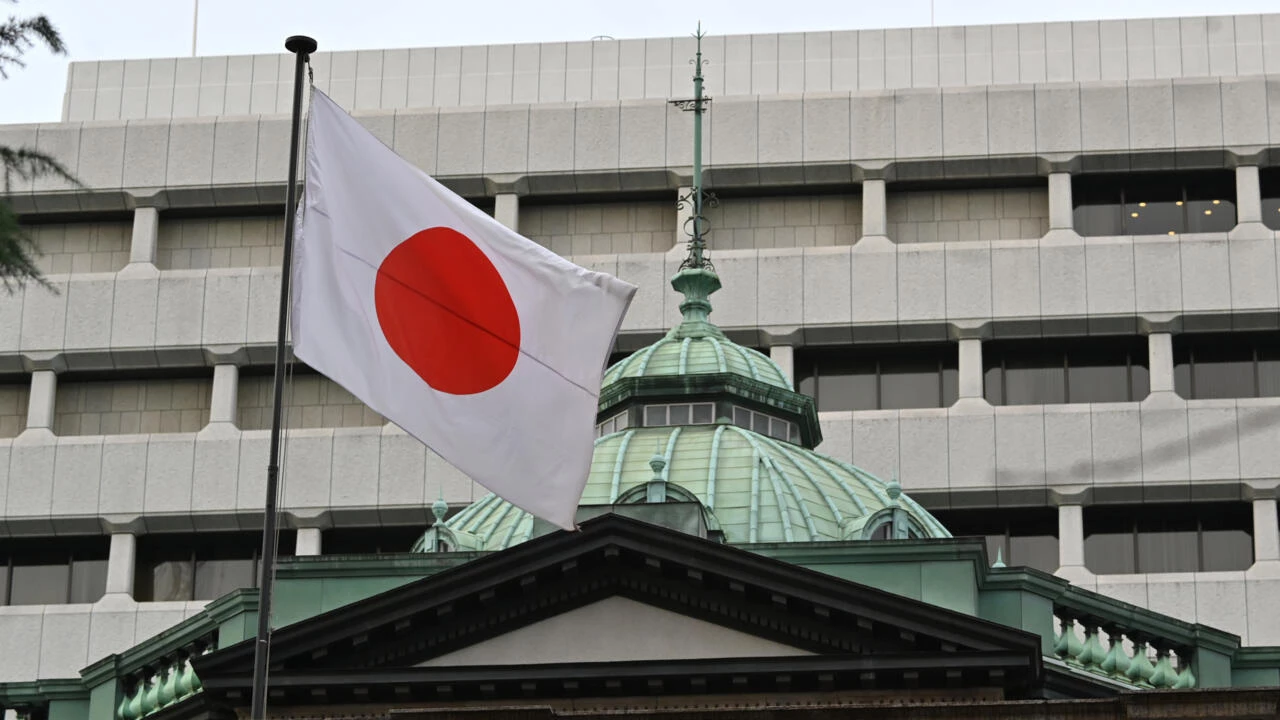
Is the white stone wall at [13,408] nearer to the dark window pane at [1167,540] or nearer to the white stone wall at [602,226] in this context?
the white stone wall at [602,226]

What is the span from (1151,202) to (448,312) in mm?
42903

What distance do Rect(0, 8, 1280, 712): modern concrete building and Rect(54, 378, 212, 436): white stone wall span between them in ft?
0.25

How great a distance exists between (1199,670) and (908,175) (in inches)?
1135

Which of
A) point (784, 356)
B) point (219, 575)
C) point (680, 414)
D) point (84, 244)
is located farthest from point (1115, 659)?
point (84, 244)

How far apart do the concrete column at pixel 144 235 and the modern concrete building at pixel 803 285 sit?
8 cm

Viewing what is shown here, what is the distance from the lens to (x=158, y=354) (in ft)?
232

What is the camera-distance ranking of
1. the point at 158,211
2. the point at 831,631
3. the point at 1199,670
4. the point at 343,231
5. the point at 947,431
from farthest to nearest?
1. the point at 158,211
2. the point at 947,431
3. the point at 1199,670
4. the point at 831,631
5. the point at 343,231

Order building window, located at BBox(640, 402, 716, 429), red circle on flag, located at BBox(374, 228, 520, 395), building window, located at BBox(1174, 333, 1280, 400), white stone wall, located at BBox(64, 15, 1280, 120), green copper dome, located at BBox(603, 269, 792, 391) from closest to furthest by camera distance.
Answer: red circle on flag, located at BBox(374, 228, 520, 395)
building window, located at BBox(640, 402, 716, 429)
green copper dome, located at BBox(603, 269, 792, 391)
building window, located at BBox(1174, 333, 1280, 400)
white stone wall, located at BBox(64, 15, 1280, 120)

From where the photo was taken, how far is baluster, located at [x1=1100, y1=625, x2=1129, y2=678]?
134ft

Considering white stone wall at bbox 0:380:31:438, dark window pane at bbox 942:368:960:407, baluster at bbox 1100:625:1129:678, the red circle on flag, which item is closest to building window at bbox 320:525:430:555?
white stone wall at bbox 0:380:31:438

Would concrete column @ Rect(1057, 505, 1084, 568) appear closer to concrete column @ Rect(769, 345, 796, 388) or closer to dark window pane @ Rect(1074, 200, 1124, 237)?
concrete column @ Rect(769, 345, 796, 388)

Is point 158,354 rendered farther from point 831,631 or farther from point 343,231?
point 343,231

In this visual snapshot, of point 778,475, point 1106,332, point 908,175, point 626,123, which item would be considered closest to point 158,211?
point 626,123

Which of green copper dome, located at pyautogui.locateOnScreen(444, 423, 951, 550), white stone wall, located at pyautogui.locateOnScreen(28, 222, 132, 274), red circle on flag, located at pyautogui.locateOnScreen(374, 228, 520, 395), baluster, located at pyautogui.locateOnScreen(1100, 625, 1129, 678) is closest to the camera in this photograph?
red circle on flag, located at pyautogui.locateOnScreen(374, 228, 520, 395)
